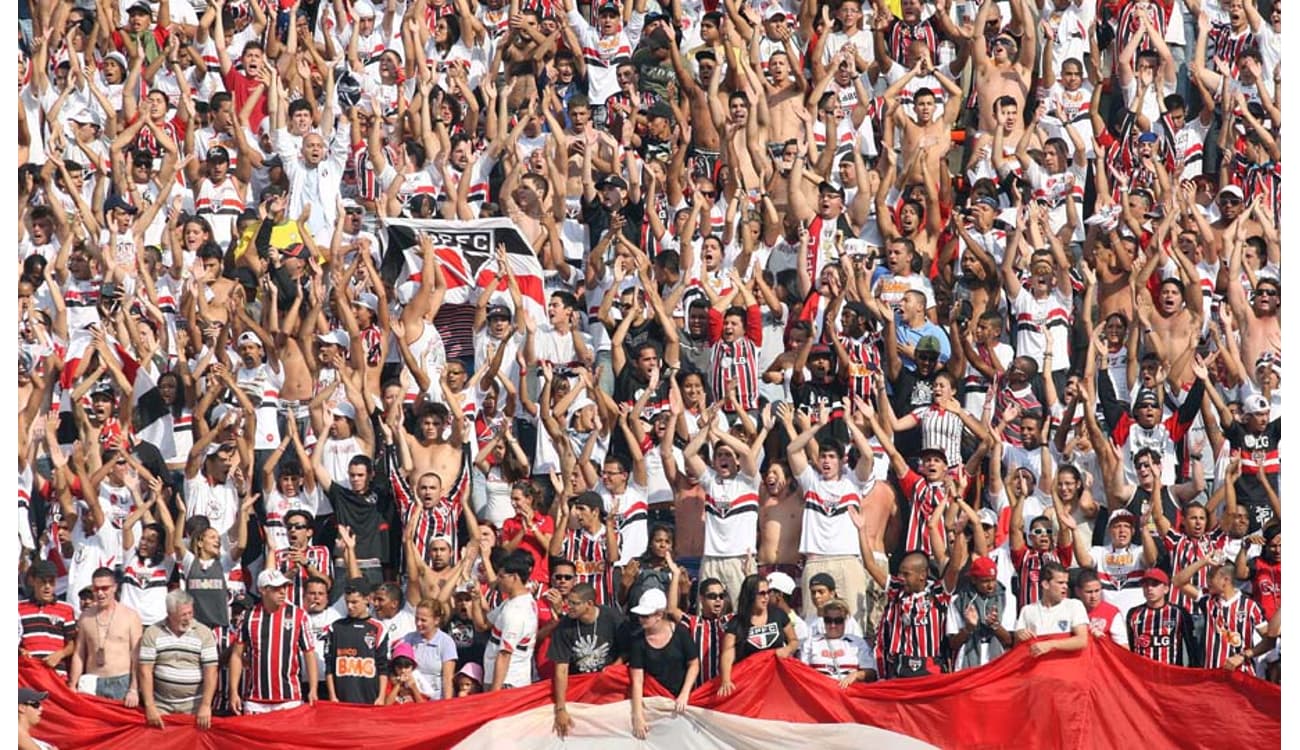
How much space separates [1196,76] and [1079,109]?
1.80 ft

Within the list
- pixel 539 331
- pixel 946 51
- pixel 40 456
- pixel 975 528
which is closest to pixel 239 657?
pixel 40 456

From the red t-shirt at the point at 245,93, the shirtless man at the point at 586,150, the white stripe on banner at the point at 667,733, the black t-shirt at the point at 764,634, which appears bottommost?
the white stripe on banner at the point at 667,733

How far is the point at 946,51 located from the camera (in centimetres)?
964

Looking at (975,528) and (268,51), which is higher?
(268,51)

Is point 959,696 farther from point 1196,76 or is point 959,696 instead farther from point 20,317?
point 20,317

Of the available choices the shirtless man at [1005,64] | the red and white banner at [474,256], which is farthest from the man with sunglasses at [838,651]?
the shirtless man at [1005,64]

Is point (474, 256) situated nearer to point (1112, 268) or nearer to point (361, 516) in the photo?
point (361, 516)

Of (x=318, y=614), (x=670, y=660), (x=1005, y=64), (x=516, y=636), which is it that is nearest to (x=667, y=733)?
(x=670, y=660)

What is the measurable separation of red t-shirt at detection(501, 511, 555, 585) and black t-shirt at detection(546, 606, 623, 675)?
230 millimetres

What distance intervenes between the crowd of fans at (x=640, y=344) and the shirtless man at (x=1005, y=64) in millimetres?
24

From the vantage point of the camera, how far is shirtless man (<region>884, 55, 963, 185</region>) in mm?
9484

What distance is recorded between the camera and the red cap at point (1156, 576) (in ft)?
30.1

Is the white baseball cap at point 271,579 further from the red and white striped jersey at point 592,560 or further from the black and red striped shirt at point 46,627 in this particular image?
the red and white striped jersey at point 592,560

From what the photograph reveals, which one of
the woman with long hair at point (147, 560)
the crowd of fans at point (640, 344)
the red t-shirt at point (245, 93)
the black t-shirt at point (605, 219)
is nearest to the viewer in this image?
the crowd of fans at point (640, 344)
